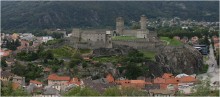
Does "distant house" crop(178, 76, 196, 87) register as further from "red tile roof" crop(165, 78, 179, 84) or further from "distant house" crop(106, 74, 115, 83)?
"distant house" crop(106, 74, 115, 83)

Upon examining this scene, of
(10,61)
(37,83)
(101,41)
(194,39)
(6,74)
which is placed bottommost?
(194,39)

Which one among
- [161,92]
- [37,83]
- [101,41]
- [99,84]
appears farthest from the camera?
[101,41]

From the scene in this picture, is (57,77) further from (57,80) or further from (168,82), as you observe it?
(168,82)

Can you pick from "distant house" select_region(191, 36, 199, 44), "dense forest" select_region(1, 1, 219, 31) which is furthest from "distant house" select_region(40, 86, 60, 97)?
"dense forest" select_region(1, 1, 219, 31)

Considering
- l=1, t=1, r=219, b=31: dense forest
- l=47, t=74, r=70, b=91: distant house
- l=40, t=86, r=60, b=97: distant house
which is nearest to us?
l=40, t=86, r=60, b=97: distant house

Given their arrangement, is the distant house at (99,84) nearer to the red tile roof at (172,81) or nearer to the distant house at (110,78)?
the distant house at (110,78)

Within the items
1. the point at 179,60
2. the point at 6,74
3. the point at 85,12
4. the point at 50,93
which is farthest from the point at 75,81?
the point at 85,12

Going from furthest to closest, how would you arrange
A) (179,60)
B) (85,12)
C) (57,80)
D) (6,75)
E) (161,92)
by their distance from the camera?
(85,12) < (179,60) < (6,75) < (57,80) < (161,92)
